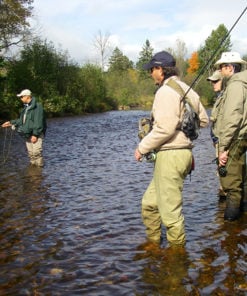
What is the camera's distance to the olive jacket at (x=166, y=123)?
460cm

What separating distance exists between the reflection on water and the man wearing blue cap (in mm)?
564

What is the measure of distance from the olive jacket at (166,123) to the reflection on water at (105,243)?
142cm

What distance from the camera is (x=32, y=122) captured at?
1124 cm

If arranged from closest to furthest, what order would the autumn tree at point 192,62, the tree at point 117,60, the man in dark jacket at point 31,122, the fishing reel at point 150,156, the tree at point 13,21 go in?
1. the fishing reel at point 150,156
2. the man in dark jacket at point 31,122
3. the tree at point 13,21
4. the autumn tree at point 192,62
5. the tree at point 117,60

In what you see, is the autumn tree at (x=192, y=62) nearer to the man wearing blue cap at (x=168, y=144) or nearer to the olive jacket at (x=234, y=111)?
the olive jacket at (x=234, y=111)

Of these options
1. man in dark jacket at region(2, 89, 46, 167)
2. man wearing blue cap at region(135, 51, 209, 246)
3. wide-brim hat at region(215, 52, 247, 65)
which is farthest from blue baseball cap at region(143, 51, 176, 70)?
man in dark jacket at region(2, 89, 46, 167)

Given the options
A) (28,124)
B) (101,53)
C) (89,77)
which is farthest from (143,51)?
(28,124)

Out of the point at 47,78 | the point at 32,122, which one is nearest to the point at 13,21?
the point at 47,78

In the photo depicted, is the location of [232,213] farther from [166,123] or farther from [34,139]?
[34,139]

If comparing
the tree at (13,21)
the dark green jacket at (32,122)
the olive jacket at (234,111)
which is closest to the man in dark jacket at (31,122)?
the dark green jacket at (32,122)

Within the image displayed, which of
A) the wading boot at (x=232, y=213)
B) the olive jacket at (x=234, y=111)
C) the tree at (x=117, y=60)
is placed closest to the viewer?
the olive jacket at (x=234, y=111)

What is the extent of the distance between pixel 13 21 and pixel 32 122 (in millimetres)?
28550

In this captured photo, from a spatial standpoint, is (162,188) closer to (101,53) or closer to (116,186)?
(116,186)

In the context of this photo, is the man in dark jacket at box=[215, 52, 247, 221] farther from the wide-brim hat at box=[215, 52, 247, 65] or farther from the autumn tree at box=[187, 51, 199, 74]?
the autumn tree at box=[187, 51, 199, 74]
